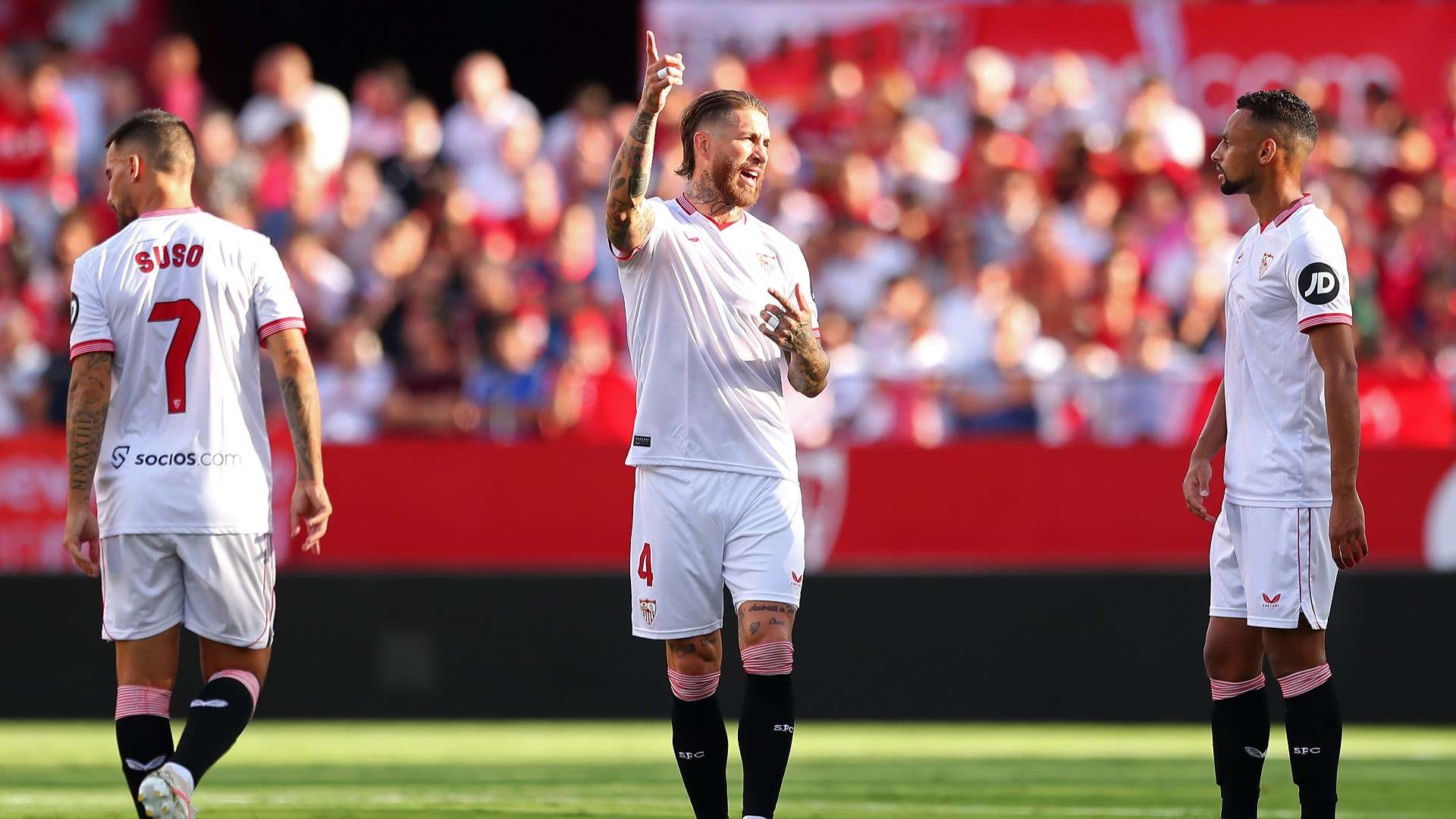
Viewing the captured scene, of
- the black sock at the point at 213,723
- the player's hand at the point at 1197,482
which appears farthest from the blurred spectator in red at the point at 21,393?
the player's hand at the point at 1197,482

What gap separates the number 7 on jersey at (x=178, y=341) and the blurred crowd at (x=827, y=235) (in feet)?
19.6

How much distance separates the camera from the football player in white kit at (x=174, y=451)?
6.49 m

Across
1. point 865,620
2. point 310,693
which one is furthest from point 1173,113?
point 310,693

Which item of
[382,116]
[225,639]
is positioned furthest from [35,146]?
[225,639]

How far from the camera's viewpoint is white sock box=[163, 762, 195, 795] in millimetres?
6141

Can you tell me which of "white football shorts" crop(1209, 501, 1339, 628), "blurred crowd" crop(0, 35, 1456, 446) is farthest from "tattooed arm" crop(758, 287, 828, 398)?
"blurred crowd" crop(0, 35, 1456, 446)

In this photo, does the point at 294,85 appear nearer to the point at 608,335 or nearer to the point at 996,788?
the point at 608,335

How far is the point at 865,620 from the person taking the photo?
1226 cm

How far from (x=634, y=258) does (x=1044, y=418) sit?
593cm

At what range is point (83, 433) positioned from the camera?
6.48m

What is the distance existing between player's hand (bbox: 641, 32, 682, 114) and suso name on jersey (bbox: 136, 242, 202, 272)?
156cm

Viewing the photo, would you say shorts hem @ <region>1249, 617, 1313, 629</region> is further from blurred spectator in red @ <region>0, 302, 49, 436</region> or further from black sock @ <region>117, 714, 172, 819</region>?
blurred spectator in red @ <region>0, 302, 49, 436</region>

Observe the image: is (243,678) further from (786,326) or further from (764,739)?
(786,326)

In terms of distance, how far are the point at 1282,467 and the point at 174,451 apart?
358 cm
